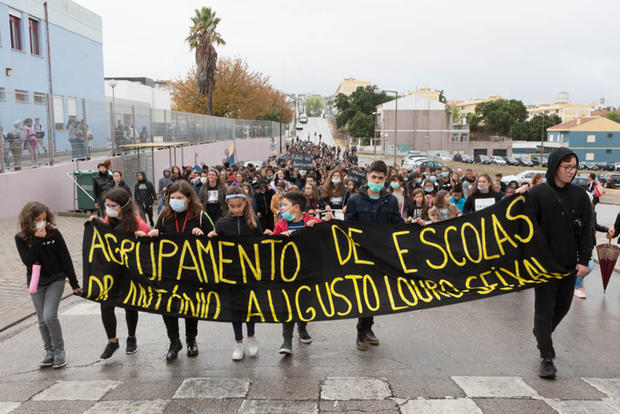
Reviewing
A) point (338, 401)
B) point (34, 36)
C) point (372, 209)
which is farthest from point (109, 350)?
point (34, 36)

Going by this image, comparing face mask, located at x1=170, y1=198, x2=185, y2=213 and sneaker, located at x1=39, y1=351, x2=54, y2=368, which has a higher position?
face mask, located at x1=170, y1=198, x2=185, y2=213

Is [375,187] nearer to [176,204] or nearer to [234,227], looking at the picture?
[234,227]

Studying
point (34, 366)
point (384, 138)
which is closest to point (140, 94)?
point (384, 138)

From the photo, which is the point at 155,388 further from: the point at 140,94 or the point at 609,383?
the point at 140,94

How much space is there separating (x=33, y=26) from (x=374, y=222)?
26844 millimetres

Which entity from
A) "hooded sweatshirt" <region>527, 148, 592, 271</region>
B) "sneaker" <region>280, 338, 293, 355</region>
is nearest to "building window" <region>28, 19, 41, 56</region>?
"sneaker" <region>280, 338, 293, 355</region>

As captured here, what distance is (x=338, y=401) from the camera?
4.35 m

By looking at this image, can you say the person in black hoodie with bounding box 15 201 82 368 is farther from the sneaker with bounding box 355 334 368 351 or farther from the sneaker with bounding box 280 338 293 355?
the sneaker with bounding box 355 334 368 351

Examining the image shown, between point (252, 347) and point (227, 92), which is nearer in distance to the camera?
point (252, 347)

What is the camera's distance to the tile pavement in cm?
421

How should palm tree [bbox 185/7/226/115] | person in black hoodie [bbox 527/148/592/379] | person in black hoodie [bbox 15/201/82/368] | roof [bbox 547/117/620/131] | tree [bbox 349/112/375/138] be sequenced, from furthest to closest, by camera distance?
tree [bbox 349/112/375/138]
roof [bbox 547/117/620/131]
palm tree [bbox 185/7/226/115]
person in black hoodie [bbox 15/201/82/368]
person in black hoodie [bbox 527/148/592/379]

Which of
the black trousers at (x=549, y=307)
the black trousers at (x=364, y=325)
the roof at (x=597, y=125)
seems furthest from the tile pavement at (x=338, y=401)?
the roof at (x=597, y=125)

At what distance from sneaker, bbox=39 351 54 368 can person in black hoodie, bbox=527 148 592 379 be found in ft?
14.9

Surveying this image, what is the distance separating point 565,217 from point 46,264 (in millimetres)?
4768
